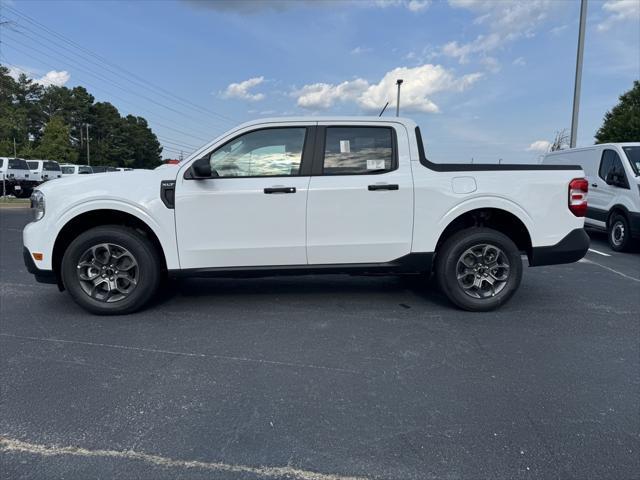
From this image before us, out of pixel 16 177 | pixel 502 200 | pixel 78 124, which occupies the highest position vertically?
pixel 78 124

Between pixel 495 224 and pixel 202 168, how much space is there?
3.13 meters

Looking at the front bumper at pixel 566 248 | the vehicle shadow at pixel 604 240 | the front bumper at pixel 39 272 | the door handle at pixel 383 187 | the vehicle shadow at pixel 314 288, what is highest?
the door handle at pixel 383 187

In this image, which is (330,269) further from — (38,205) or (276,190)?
(38,205)

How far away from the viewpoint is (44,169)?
27266 millimetres

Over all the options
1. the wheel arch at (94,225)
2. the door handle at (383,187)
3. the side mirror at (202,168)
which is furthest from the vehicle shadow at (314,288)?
the side mirror at (202,168)

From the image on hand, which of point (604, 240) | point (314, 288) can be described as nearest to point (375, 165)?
point (314, 288)

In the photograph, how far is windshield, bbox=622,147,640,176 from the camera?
886cm

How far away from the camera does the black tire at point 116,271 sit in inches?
171

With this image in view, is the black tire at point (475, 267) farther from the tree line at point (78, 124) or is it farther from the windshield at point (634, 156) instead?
the tree line at point (78, 124)

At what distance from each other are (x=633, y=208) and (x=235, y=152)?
25.7 feet

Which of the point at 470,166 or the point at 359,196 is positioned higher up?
the point at 470,166

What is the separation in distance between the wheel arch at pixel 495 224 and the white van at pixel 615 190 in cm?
500

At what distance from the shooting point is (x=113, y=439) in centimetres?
252

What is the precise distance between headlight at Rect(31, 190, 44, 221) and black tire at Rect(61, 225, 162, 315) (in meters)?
0.41
